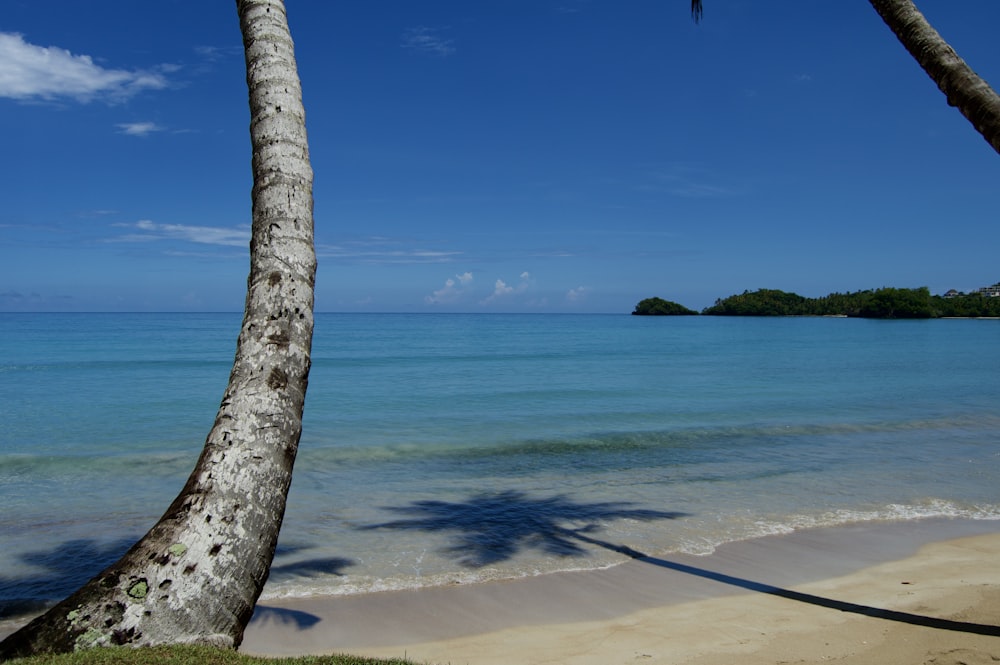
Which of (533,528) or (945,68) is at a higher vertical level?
(945,68)

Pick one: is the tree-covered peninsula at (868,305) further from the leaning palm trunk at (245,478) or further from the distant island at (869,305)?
the leaning palm trunk at (245,478)

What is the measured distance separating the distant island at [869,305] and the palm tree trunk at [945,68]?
477ft

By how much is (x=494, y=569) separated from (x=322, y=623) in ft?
7.44

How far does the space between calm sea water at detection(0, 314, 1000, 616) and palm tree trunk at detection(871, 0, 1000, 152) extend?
5949 mm

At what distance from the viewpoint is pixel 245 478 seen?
309 centimetres

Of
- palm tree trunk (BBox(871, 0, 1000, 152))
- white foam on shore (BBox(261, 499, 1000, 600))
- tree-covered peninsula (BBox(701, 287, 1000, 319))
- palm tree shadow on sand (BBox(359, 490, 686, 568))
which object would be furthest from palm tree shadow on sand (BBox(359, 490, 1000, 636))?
tree-covered peninsula (BBox(701, 287, 1000, 319))

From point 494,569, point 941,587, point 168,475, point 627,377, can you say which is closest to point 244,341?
point 494,569

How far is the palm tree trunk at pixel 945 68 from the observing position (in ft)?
18.6

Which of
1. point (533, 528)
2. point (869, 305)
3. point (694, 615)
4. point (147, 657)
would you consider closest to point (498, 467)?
point (533, 528)

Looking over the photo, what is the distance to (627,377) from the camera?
33.6 meters

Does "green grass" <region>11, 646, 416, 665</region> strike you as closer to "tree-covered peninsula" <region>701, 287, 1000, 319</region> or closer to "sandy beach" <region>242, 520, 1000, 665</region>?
"sandy beach" <region>242, 520, 1000, 665</region>

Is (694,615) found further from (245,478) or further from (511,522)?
(245,478)

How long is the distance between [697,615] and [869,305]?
153 meters

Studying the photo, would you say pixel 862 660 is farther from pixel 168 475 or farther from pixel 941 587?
pixel 168 475
